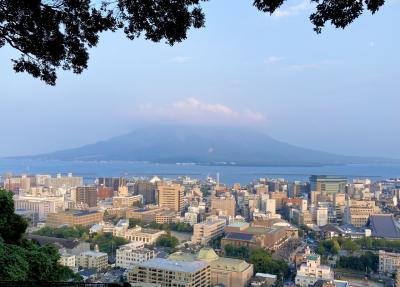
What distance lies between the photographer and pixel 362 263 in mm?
11555

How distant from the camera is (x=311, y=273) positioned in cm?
1028

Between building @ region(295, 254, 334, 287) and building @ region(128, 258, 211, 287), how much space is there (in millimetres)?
2530

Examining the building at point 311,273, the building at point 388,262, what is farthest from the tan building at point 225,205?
the building at point 311,273

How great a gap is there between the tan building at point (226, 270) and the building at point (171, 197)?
11365mm

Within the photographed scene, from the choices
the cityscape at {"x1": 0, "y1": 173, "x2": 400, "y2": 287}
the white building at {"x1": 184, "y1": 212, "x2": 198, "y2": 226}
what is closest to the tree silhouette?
the cityscape at {"x1": 0, "y1": 173, "x2": 400, "y2": 287}

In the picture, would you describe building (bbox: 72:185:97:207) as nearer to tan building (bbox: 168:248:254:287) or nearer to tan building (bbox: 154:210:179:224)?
tan building (bbox: 154:210:179:224)

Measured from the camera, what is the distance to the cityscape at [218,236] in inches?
386

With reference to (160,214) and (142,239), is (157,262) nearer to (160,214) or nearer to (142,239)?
(142,239)

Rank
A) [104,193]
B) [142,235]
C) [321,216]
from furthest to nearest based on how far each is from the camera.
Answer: [104,193] → [321,216] → [142,235]

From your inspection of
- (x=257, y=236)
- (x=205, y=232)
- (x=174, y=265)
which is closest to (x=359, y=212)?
(x=257, y=236)

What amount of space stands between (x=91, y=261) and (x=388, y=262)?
295 inches

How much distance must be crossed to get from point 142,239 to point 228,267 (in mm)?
5200

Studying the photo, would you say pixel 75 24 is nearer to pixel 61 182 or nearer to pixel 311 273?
pixel 311 273

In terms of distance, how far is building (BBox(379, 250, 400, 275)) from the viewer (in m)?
11.2
